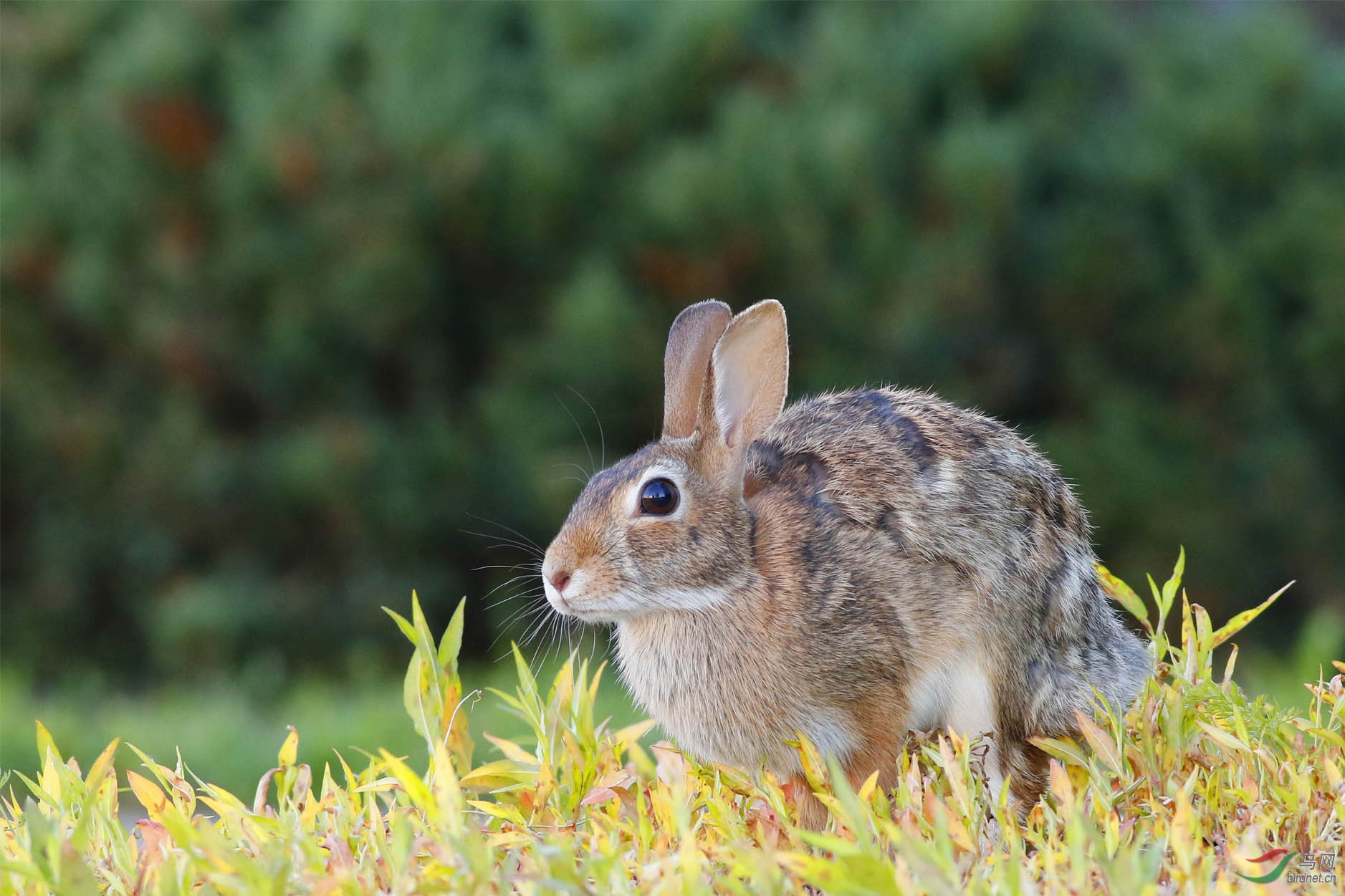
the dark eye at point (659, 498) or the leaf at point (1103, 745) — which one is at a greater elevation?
the dark eye at point (659, 498)

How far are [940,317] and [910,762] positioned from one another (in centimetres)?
427

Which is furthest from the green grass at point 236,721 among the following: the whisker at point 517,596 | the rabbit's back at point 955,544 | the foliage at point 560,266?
the rabbit's back at point 955,544

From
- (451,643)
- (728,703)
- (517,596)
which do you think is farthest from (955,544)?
(517,596)

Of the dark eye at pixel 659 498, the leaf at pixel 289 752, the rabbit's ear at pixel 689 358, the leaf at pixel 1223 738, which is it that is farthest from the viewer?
the rabbit's ear at pixel 689 358

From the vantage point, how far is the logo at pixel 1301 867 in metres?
2.14

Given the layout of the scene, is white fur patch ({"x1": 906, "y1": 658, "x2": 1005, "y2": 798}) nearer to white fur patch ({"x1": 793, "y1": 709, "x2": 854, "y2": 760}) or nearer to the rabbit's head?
white fur patch ({"x1": 793, "y1": 709, "x2": 854, "y2": 760})

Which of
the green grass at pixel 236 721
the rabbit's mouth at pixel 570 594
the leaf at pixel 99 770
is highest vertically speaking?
the rabbit's mouth at pixel 570 594

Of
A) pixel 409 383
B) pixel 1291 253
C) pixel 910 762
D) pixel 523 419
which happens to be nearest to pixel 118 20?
pixel 409 383

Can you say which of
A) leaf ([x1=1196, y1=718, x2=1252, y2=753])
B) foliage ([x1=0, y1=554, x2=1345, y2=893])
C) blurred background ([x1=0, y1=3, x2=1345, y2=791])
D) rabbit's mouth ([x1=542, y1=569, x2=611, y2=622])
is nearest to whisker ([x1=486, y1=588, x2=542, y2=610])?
rabbit's mouth ([x1=542, y1=569, x2=611, y2=622])

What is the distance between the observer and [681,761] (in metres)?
3.06

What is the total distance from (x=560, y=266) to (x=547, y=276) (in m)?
0.09

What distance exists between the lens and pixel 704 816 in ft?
8.66

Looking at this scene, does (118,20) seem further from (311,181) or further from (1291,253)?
(1291,253)

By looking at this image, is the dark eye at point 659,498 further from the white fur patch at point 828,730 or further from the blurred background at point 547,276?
the blurred background at point 547,276
